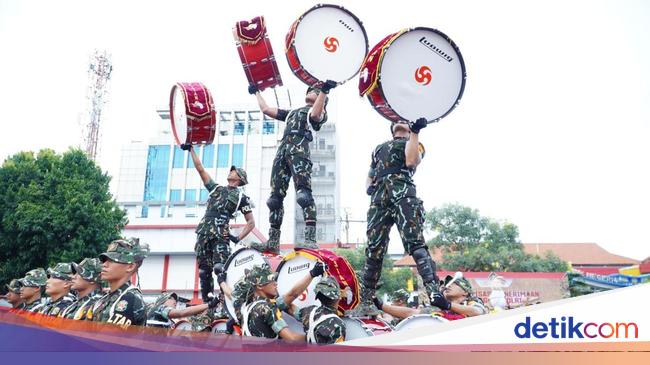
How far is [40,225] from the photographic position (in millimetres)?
17141

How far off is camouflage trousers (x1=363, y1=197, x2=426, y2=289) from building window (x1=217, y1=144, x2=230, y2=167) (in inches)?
2053

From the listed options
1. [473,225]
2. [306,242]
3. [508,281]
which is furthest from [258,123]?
[306,242]

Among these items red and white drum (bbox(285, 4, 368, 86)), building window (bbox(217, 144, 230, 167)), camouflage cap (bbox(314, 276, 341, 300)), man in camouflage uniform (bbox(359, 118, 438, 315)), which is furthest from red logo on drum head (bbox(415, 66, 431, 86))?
building window (bbox(217, 144, 230, 167))

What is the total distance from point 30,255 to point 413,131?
16.7 metres

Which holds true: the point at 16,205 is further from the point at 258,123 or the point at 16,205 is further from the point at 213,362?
the point at 258,123

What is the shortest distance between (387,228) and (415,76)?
5.41 feet

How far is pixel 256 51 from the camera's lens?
21.7 feet

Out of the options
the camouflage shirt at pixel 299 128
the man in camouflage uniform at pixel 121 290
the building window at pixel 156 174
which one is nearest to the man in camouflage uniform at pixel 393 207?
the camouflage shirt at pixel 299 128

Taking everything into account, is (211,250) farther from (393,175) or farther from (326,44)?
(326,44)

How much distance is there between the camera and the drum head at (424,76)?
467 cm

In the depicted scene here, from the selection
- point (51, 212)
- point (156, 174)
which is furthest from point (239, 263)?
point (156, 174)

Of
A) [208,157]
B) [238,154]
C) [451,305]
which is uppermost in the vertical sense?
[238,154]

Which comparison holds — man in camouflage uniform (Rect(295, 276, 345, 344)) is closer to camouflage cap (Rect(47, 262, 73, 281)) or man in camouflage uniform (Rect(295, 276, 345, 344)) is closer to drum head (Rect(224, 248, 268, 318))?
drum head (Rect(224, 248, 268, 318))

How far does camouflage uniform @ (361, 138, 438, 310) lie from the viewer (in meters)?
5.07
